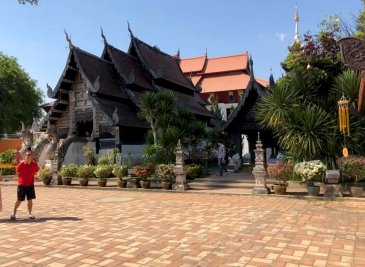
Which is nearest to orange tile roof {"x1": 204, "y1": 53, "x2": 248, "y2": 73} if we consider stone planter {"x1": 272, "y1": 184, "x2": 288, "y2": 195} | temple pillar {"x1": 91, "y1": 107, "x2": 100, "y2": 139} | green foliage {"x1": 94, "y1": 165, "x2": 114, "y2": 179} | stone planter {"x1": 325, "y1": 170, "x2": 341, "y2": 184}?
temple pillar {"x1": 91, "y1": 107, "x2": 100, "y2": 139}

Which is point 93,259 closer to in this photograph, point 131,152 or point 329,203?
point 329,203

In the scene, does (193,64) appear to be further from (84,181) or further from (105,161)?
(84,181)

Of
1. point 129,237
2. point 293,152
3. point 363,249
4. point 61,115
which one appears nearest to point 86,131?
point 61,115

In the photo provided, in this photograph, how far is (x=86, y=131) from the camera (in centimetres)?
2264

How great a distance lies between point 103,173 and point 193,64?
102 ft

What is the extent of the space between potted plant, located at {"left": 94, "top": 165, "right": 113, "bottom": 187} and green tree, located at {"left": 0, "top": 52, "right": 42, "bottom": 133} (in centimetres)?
2069

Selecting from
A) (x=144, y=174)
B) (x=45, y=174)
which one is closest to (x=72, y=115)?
(x=45, y=174)

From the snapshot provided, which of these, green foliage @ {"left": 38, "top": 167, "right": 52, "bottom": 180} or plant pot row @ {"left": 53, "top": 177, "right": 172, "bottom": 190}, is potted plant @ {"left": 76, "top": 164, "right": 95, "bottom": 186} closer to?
plant pot row @ {"left": 53, "top": 177, "right": 172, "bottom": 190}

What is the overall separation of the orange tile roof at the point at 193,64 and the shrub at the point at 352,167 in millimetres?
33997

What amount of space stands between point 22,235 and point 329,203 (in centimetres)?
753

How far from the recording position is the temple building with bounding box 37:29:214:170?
1961 centimetres

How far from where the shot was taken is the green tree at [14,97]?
109 ft

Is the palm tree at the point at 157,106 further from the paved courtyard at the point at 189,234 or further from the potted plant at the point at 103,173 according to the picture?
the paved courtyard at the point at 189,234

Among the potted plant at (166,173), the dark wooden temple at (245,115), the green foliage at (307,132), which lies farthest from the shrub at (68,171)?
the green foliage at (307,132)
